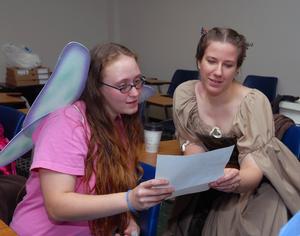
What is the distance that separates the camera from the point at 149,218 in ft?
3.92

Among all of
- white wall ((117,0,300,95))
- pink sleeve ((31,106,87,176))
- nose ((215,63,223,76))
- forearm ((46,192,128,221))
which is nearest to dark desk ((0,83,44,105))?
white wall ((117,0,300,95))

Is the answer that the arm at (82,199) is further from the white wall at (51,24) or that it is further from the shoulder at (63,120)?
the white wall at (51,24)

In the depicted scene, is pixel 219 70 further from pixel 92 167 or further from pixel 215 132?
pixel 92 167

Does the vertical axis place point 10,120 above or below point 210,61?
below

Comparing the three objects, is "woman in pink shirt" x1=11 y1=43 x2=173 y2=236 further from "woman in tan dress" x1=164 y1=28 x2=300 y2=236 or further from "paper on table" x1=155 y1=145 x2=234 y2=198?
"woman in tan dress" x1=164 y1=28 x2=300 y2=236

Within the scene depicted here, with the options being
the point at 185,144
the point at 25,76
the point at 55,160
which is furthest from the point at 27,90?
the point at 55,160

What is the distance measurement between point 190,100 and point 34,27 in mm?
4667

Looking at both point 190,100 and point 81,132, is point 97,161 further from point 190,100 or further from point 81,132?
point 190,100

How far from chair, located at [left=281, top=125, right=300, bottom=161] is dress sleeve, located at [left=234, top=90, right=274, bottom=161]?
0.23 m

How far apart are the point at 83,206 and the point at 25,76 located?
14.1 feet

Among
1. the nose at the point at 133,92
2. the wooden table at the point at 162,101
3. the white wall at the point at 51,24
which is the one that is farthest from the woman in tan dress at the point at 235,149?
the white wall at the point at 51,24

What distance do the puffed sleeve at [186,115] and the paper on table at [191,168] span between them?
1.80ft

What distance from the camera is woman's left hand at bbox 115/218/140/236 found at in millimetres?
1251

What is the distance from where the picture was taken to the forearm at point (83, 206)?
38.6 inches
